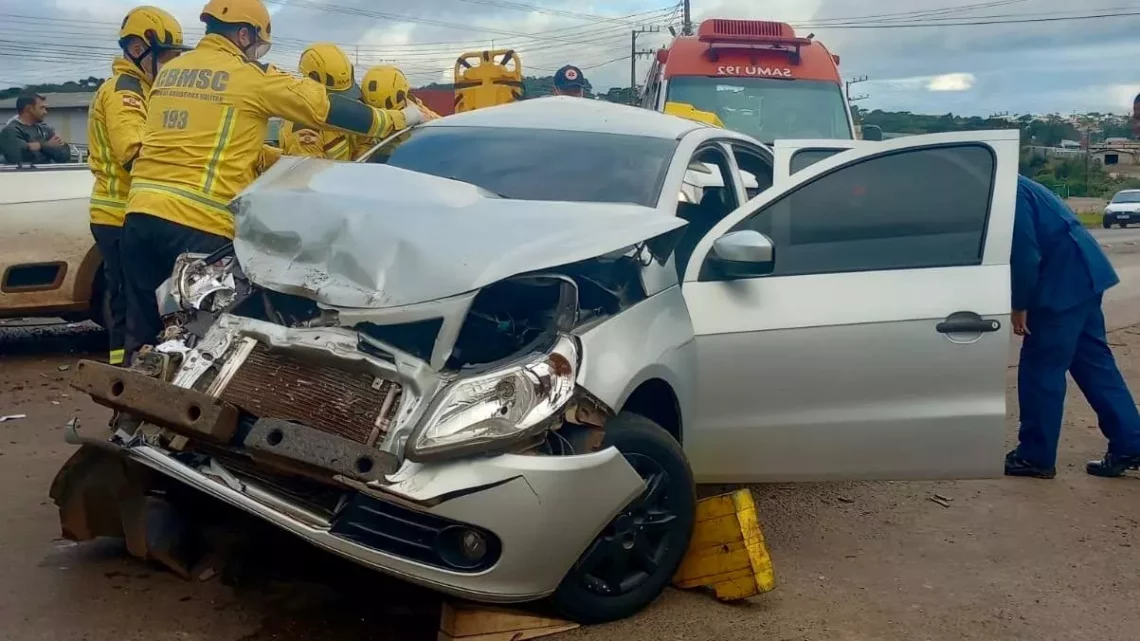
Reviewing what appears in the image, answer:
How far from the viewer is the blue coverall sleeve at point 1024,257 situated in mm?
5383

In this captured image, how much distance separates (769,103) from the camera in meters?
10.5

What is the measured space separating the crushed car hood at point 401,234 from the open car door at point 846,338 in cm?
50

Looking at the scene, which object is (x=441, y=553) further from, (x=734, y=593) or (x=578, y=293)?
(x=734, y=593)

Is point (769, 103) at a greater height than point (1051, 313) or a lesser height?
greater

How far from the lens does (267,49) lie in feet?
17.9

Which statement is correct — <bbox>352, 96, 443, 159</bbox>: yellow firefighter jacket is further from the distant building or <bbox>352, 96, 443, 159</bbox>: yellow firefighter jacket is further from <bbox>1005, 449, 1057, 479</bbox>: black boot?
the distant building

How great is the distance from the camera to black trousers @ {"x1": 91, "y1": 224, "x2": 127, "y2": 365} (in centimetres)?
602

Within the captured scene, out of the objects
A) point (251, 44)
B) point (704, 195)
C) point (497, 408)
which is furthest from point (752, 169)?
point (497, 408)

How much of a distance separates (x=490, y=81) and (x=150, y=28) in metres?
4.71

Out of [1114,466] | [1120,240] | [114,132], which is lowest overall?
[1120,240]

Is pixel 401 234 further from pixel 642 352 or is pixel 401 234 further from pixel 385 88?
pixel 385 88

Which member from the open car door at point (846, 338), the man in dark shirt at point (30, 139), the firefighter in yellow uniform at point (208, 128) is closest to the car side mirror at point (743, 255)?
the open car door at point (846, 338)

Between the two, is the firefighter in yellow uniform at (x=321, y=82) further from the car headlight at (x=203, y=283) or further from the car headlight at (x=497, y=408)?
the car headlight at (x=497, y=408)

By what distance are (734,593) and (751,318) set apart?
998mm
